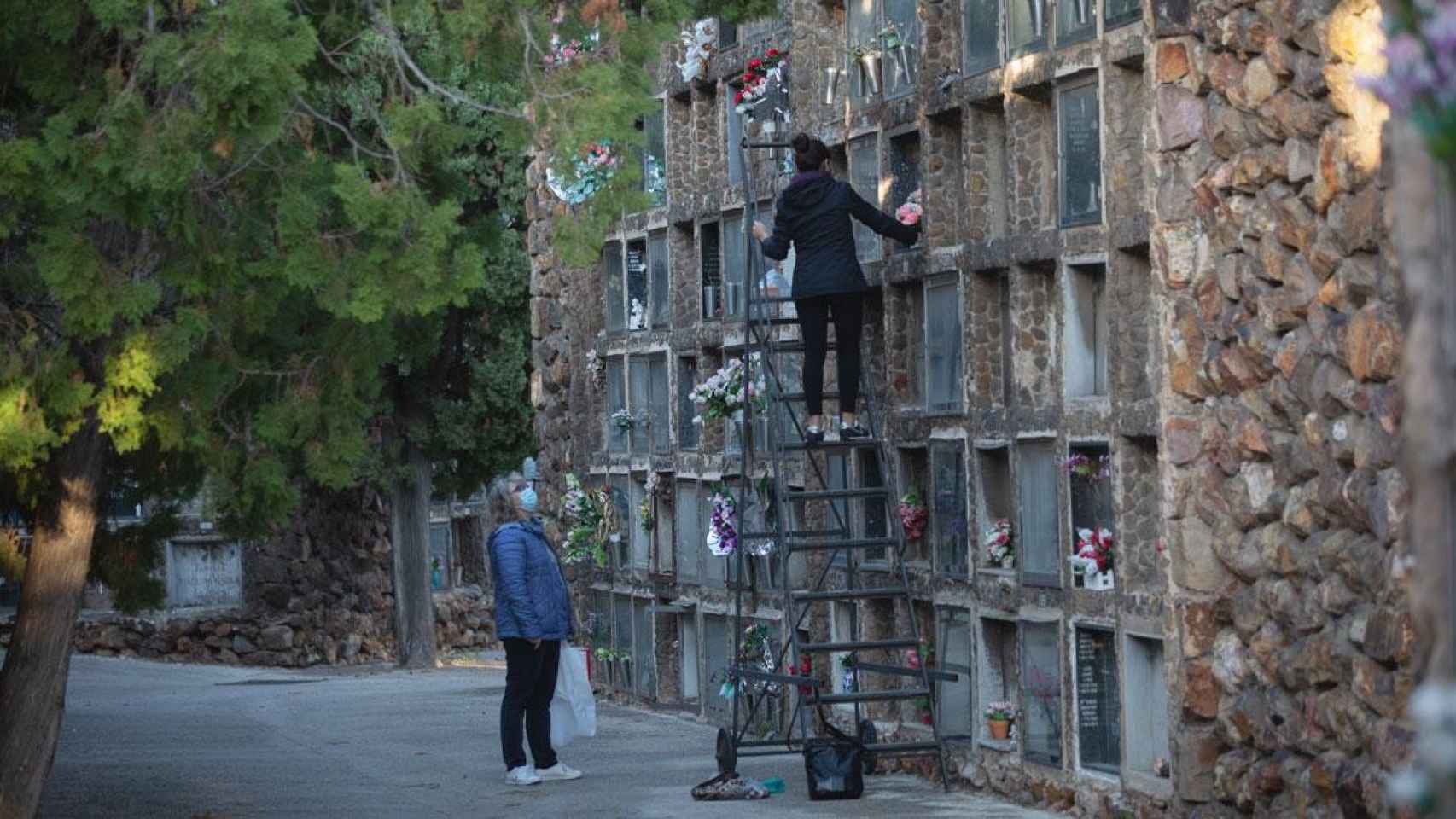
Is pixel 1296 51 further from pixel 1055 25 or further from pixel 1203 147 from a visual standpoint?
pixel 1055 25

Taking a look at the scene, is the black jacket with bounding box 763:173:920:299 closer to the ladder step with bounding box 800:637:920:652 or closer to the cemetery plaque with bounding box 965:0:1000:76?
the cemetery plaque with bounding box 965:0:1000:76

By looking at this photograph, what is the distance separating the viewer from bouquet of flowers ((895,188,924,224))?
37.1ft

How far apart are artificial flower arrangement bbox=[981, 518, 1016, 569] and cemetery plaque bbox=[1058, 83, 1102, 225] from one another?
1452 millimetres

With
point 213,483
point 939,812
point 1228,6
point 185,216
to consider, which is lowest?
point 939,812

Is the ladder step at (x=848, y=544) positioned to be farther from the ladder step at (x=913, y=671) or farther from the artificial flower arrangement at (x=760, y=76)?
the artificial flower arrangement at (x=760, y=76)

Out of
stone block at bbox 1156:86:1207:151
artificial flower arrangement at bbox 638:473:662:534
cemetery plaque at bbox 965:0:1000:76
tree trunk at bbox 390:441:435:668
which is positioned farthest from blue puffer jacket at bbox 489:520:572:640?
tree trunk at bbox 390:441:435:668

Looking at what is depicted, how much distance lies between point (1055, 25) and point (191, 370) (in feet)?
12.4

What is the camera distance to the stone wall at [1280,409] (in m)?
7.22

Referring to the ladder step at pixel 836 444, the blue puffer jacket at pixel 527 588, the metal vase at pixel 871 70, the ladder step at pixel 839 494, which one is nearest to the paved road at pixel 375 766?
the blue puffer jacket at pixel 527 588

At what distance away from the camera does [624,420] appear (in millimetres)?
16047

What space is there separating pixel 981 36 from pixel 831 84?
68.2 inches

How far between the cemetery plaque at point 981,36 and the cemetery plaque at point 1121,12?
104 cm

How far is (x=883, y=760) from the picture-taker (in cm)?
1187

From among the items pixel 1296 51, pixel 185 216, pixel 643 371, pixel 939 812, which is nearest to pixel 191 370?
pixel 185 216
